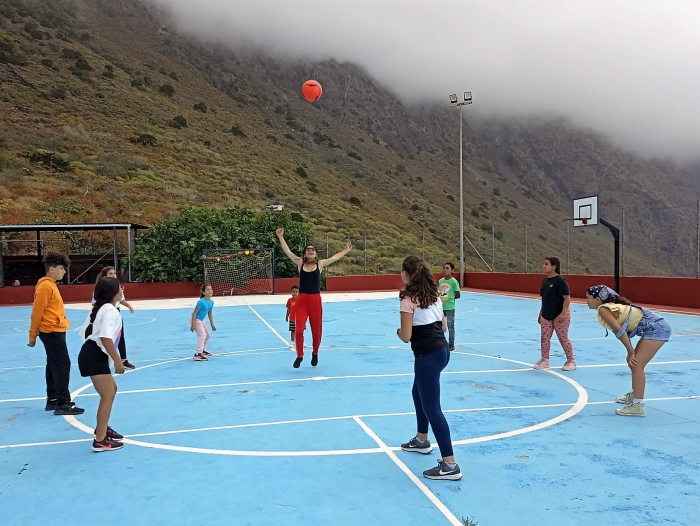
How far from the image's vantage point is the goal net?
27969 mm

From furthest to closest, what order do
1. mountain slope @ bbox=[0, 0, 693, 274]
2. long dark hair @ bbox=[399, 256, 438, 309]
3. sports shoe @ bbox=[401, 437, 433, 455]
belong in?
1. mountain slope @ bbox=[0, 0, 693, 274]
2. sports shoe @ bbox=[401, 437, 433, 455]
3. long dark hair @ bbox=[399, 256, 438, 309]

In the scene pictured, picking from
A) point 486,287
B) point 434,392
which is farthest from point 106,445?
point 486,287

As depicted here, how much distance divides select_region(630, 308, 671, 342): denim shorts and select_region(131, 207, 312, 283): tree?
24248 mm

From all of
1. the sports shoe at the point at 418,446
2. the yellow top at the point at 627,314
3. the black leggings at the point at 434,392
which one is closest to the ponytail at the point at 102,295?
the black leggings at the point at 434,392

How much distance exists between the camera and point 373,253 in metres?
40.5

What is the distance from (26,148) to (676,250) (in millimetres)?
73060

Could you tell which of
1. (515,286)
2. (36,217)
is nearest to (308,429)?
(515,286)

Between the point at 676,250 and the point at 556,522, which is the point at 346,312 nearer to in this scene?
the point at 556,522

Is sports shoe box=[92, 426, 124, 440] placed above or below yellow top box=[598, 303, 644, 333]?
below

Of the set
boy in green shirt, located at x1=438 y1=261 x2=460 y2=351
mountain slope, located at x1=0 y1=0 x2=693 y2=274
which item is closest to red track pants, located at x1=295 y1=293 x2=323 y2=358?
boy in green shirt, located at x1=438 y1=261 x2=460 y2=351

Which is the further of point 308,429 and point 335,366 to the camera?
point 335,366

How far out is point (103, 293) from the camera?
4.98m

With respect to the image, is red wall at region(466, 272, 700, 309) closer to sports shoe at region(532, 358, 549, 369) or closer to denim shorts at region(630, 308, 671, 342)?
sports shoe at region(532, 358, 549, 369)

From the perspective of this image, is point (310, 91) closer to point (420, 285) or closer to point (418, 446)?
point (420, 285)
